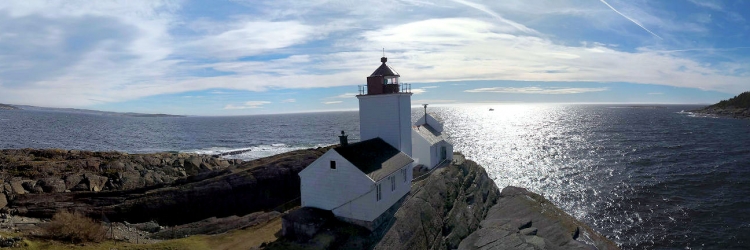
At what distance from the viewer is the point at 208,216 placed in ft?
97.3

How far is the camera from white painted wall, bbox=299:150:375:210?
20516 mm

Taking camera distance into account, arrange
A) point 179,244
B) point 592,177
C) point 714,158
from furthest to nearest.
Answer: point 714,158 < point 592,177 < point 179,244

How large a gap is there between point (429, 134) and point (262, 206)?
16342mm

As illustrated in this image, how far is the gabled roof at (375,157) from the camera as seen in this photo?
21250 mm

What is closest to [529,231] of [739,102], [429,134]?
[429,134]

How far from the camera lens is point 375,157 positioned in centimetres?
2384

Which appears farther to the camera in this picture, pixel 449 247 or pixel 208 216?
pixel 208 216

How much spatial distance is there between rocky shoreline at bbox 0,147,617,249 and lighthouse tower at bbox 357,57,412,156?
14.0 ft

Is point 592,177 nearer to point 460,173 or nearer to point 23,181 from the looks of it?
point 460,173

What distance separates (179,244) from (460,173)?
71.0ft

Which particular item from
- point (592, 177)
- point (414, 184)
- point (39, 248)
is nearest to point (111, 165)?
point (39, 248)

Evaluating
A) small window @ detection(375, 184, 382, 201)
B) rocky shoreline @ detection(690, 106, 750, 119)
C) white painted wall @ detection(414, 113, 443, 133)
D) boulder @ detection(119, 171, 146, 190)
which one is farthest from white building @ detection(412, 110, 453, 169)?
rocky shoreline @ detection(690, 106, 750, 119)

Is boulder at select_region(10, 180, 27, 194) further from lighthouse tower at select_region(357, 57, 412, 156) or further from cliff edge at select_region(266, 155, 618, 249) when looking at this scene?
lighthouse tower at select_region(357, 57, 412, 156)

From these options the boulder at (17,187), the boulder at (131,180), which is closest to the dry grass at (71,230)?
the boulder at (17,187)
